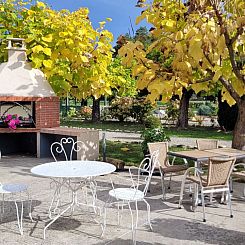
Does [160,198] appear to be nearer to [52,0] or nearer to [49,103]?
[49,103]

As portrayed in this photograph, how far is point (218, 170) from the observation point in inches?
205

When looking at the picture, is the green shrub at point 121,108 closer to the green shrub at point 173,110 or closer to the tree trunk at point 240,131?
the green shrub at point 173,110

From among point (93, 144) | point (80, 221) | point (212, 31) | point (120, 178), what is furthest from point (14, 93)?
point (212, 31)

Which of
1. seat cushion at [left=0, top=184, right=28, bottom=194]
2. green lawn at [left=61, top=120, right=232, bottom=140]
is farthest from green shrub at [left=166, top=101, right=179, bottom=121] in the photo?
seat cushion at [left=0, top=184, right=28, bottom=194]

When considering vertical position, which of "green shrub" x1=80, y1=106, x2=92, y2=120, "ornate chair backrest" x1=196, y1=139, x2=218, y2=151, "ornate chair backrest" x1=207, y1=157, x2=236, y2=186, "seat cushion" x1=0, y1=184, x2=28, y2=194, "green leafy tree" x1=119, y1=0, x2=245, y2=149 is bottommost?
"seat cushion" x1=0, y1=184, x2=28, y2=194

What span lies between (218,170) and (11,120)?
23.3 ft

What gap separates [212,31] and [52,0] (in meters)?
7.43

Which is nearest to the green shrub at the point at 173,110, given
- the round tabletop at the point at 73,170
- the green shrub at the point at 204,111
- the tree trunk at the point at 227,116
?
the tree trunk at the point at 227,116

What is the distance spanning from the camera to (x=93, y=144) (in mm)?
10016

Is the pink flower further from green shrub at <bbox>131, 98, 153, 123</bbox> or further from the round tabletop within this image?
green shrub at <bbox>131, 98, 153, 123</bbox>

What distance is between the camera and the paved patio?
4387mm

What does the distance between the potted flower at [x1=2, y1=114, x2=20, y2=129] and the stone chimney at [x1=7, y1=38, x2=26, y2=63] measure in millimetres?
1642

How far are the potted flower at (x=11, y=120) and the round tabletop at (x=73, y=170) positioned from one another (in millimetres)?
5573

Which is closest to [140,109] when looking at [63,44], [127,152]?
[127,152]
